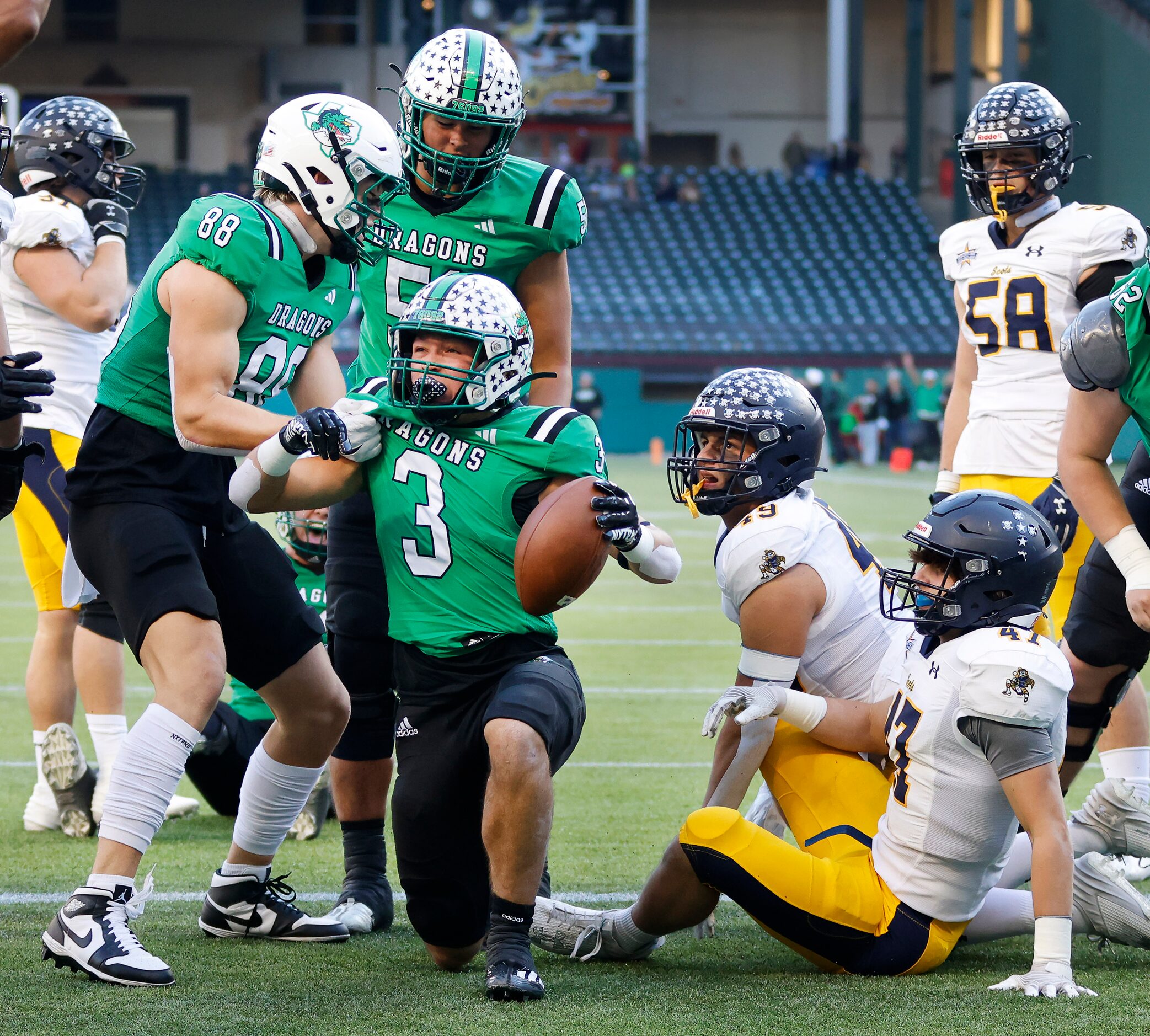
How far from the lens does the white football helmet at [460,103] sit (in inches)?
141

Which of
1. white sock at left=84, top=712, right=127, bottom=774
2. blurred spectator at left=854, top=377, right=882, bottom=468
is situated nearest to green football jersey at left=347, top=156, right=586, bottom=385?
white sock at left=84, top=712, right=127, bottom=774

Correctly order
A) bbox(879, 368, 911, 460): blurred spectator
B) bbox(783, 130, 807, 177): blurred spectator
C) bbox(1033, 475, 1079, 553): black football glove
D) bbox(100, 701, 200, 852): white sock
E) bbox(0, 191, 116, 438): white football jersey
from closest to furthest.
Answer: bbox(100, 701, 200, 852): white sock < bbox(1033, 475, 1079, 553): black football glove < bbox(0, 191, 116, 438): white football jersey < bbox(879, 368, 911, 460): blurred spectator < bbox(783, 130, 807, 177): blurred spectator

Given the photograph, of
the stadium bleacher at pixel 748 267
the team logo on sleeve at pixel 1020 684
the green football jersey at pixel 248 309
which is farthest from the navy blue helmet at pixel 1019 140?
the stadium bleacher at pixel 748 267

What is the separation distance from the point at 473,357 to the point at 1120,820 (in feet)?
6.80

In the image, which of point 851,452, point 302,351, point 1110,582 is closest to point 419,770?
point 302,351

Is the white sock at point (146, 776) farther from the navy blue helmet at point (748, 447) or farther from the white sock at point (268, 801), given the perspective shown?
the navy blue helmet at point (748, 447)

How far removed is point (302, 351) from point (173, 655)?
2.66 feet

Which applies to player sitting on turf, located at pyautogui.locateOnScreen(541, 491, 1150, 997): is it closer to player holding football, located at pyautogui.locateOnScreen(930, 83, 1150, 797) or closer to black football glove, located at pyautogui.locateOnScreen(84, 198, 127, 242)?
player holding football, located at pyautogui.locateOnScreen(930, 83, 1150, 797)

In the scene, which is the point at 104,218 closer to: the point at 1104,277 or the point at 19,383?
the point at 19,383

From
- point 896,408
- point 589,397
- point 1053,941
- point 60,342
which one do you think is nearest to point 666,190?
point 589,397

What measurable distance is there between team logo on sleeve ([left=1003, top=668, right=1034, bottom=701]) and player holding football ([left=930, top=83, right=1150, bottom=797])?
1.58 m

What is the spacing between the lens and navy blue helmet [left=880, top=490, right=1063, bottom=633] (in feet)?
10.3

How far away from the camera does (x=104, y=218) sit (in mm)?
4887

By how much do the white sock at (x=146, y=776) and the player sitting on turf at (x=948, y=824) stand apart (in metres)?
1.03
